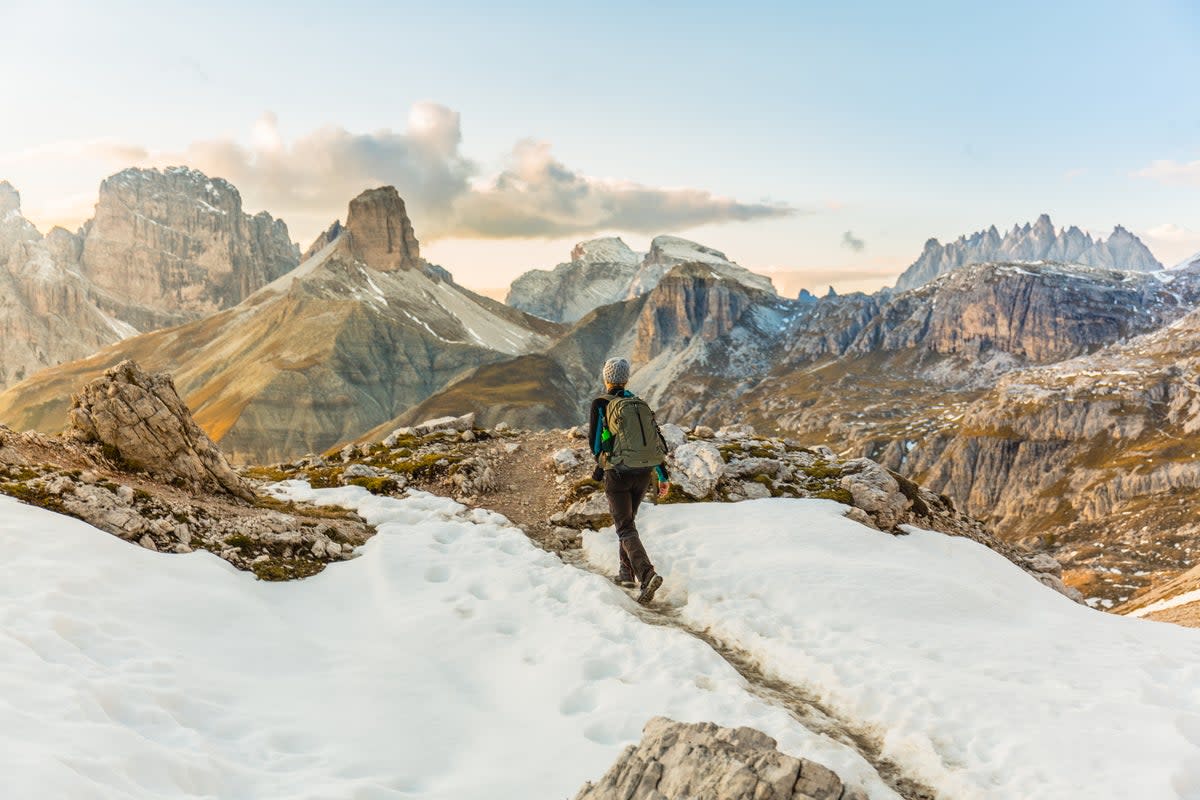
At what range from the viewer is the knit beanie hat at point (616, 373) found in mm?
15875

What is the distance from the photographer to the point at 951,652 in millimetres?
11789

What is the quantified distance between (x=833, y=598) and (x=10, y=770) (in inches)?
523

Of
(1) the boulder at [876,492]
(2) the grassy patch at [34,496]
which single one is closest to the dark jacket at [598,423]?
(1) the boulder at [876,492]

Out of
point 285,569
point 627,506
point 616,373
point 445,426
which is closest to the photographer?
point 285,569

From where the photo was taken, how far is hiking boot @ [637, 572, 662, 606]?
593 inches

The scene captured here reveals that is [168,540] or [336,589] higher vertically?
[168,540]

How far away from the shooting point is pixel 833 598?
560 inches

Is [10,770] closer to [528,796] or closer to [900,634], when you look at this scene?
[528,796]

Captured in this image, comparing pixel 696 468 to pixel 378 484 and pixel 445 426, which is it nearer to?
pixel 378 484

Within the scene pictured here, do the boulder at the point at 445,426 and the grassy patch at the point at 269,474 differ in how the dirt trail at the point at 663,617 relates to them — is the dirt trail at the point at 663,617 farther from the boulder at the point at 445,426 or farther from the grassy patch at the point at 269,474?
the grassy patch at the point at 269,474

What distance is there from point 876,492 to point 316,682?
19.3m

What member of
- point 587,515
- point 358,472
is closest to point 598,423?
point 587,515

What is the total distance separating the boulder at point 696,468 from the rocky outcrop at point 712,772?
48.8 feet

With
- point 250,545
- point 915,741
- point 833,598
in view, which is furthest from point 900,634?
point 250,545
